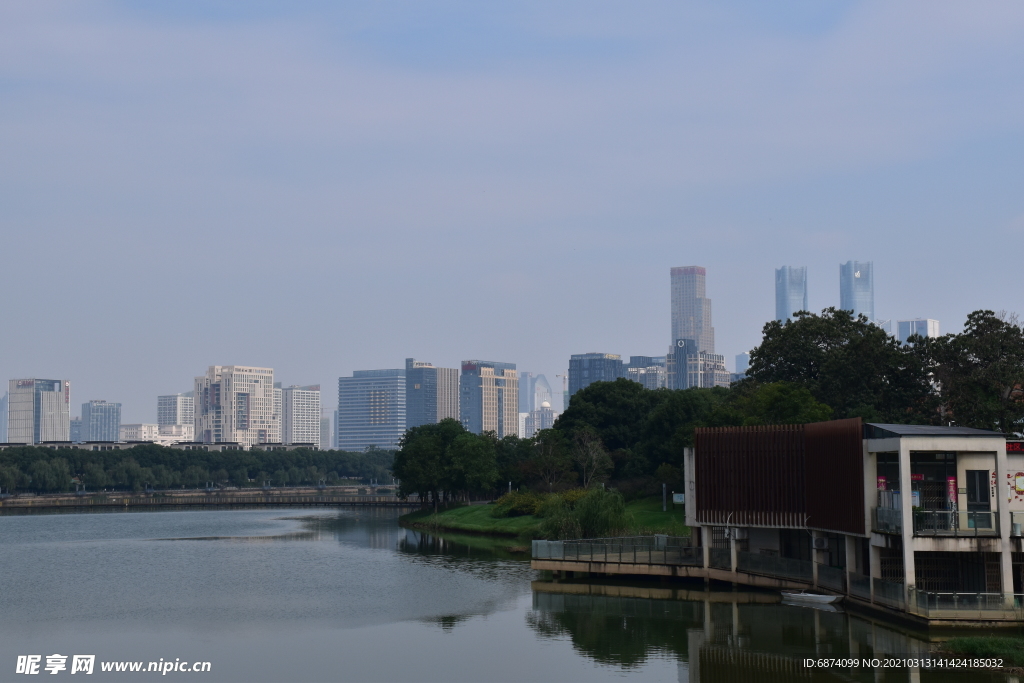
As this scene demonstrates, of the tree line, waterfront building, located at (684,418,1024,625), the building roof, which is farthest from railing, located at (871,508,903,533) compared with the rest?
the tree line

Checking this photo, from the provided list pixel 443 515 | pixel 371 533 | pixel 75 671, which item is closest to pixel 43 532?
pixel 371 533

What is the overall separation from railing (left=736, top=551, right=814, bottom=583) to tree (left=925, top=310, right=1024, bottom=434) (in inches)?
971

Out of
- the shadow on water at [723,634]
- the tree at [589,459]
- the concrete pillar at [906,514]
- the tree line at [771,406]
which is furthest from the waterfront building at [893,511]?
the tree at [589,459]

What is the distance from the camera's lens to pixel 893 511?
146ft

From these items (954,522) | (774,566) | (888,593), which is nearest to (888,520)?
(954,522)

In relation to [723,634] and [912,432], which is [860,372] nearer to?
[912,432]

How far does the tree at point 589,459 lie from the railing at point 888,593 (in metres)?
60.2

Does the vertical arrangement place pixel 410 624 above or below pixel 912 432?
below

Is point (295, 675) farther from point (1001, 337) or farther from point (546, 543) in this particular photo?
point (1001, 337)

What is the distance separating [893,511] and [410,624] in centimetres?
2200

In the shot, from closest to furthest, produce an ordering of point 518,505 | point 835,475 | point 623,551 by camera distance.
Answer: point 835,475, point 623,551, point 518,505

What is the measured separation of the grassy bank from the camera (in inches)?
3037

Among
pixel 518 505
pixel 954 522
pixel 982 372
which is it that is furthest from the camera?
pixel 518 505

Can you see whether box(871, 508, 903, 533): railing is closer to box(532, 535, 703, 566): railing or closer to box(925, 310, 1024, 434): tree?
box(532, 535, 703, 566): railing
